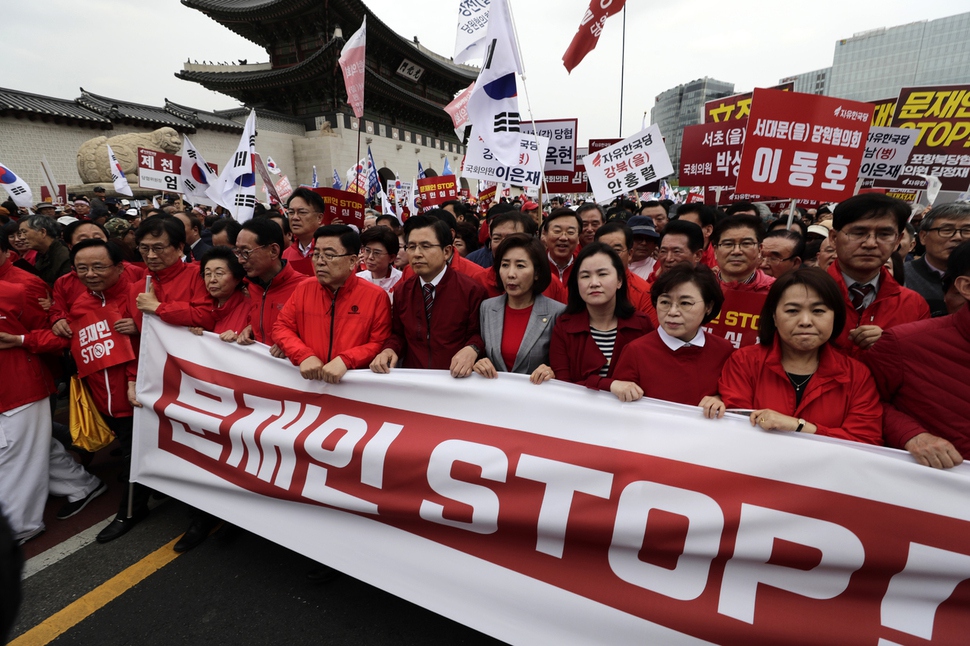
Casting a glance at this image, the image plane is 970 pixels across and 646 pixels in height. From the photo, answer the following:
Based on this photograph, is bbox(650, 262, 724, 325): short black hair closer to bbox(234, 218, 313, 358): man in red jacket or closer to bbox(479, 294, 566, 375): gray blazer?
bbox(479, 294, 566, 375): gray blazer

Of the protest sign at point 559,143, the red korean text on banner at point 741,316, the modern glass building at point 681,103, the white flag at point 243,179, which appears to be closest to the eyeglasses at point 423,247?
the red korean text on banner at point 741,316

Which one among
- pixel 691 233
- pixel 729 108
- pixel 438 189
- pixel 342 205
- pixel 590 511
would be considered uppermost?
pixel 729 108

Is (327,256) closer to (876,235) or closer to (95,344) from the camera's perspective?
(95,344)

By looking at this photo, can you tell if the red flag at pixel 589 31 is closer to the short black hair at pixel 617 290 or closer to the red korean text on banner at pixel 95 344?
the short black hair at pixel 617 290

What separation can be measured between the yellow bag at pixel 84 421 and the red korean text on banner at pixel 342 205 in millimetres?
2461

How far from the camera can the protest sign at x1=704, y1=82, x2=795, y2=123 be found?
7246mm

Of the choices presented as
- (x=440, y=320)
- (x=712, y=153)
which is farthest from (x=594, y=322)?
(x=712, y=153)

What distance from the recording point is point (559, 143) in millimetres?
6648

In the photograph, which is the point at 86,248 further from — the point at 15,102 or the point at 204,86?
the point at 204,86

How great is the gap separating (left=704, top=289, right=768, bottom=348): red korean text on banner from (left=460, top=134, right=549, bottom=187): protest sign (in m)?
3.11

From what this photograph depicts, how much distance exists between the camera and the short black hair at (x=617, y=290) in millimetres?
2229

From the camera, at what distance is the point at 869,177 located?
6.00m

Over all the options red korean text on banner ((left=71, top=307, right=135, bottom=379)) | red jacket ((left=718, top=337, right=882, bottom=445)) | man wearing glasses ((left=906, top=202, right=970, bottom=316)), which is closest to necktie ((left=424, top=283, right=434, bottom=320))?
red jacket ((left=718, top=337, right=882, bottom=445))

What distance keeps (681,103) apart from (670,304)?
260ft
